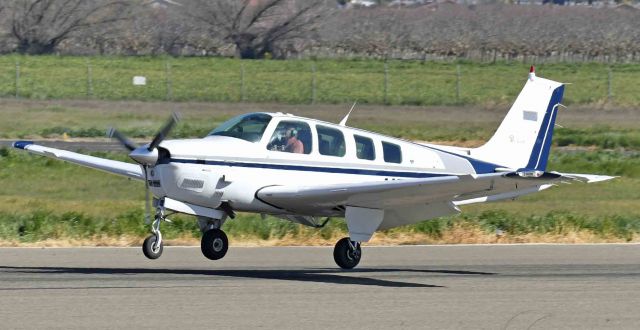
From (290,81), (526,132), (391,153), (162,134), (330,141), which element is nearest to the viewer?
(162,134)

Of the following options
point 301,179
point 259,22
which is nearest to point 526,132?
point 301,179

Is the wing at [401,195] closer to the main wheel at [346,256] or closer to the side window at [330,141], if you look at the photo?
the main wheel at [346,256]

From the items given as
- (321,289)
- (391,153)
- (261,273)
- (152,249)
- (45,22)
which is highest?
(45,22)

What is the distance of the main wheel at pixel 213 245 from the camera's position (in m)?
15.8

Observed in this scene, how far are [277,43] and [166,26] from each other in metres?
8.45

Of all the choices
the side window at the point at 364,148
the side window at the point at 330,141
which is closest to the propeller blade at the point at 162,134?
the side window at the point at 330,141

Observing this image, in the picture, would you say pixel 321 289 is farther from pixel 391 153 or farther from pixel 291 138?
pixel 391 153

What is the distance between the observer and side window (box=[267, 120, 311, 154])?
15.6 m

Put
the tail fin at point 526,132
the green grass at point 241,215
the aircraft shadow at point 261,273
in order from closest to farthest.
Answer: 1. the aircraft shadow at point 261,273
2. the tail fin at point 526,132
3. the green grass at point 241,215

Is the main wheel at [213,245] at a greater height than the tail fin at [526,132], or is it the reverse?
the tail fin at [526,132]

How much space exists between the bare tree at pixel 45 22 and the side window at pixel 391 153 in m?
48.7

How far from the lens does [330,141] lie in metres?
16.0

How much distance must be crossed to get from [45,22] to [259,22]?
37.6 ft

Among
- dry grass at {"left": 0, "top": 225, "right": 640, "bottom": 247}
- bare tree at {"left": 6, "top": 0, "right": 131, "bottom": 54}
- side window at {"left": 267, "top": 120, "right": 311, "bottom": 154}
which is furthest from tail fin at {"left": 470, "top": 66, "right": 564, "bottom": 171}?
bare tree at {"left": 6, "top": 0, "right": 131, "bottom": 54}
